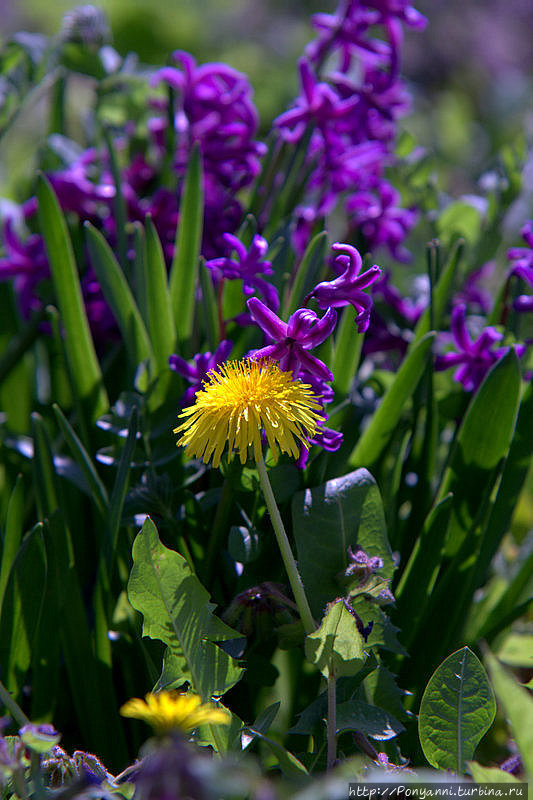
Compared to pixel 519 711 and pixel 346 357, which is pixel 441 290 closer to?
pixel 346 357

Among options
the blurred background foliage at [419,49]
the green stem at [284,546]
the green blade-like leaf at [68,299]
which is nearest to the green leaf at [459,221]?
the green blade-like leaf at [68,299]

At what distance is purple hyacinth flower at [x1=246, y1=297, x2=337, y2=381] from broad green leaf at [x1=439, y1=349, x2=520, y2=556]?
0.17m

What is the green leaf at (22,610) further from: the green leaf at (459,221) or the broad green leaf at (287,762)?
the green leaf at (459,221)

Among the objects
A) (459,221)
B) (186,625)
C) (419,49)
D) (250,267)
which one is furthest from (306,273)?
(419,49)

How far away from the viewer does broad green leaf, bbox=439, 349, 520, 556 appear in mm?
542

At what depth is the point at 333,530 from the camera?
1.63ft

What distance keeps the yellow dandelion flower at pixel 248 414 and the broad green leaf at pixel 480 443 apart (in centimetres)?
19

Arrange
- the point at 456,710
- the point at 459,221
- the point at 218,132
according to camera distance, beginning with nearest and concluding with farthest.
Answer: the point at 456,710 < the point at 218,132 < the point at 459,221

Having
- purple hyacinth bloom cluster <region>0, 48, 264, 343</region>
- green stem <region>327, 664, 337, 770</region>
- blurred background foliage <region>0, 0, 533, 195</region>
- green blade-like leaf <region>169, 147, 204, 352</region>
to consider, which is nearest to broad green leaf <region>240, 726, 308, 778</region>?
green stem <region>327, 664, 337, 770</region>

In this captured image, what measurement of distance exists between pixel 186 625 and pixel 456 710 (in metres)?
0.17

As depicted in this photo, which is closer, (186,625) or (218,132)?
(186,625)

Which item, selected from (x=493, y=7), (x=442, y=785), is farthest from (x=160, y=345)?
(x=493, y=7)

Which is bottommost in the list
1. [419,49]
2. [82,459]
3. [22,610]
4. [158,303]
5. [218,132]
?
[22,610]

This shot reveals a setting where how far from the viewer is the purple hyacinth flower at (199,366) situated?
1.69 ft
